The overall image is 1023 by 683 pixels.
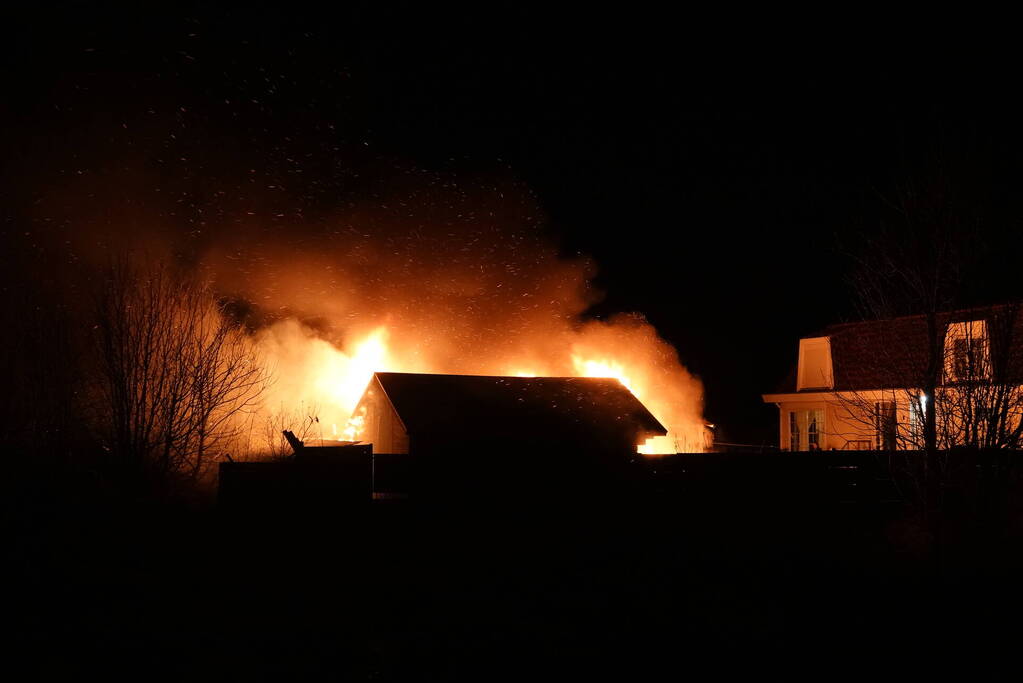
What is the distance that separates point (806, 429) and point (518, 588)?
68.6 feet

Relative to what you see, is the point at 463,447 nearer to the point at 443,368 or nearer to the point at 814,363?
the point at 814,363

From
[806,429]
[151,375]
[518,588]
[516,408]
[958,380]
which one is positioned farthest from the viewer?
[806,429]

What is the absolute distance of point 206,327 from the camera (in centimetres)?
2445

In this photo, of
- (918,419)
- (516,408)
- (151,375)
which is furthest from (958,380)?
(516,408)

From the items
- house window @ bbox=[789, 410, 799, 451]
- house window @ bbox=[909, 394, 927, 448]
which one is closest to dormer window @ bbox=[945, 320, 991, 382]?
house window @ bbox=[909, 394, 927, 448]

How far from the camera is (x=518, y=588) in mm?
10797

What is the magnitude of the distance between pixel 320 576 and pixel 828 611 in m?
6.88

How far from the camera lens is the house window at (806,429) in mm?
28203

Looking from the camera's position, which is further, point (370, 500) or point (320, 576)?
point (370, 500)

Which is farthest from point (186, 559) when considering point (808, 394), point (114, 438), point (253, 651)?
point (808, 394)

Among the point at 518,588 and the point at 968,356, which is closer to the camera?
the point at 518,588

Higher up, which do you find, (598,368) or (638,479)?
(598,368)

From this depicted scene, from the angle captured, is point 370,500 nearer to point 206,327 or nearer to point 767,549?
point 767,549

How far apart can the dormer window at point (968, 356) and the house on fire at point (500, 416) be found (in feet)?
47.1
